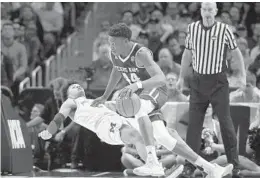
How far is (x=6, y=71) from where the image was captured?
10.7 metres

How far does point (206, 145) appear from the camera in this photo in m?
8.25

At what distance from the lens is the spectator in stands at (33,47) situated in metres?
11.7

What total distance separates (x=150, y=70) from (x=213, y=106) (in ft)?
3.05

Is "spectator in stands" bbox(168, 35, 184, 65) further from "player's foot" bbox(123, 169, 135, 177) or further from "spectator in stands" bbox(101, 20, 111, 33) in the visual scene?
"player's foot" bbox(123, 169, 135, 177)

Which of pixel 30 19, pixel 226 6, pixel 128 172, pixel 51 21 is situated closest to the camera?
pixel 128 172

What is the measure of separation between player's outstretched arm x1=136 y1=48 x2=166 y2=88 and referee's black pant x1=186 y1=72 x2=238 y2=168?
67cm

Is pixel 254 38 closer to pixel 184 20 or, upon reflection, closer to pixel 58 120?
pixel 184 20

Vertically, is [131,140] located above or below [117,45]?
below

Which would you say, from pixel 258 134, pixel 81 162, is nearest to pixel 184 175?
pixel 258 134

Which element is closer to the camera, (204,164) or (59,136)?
(204,164)

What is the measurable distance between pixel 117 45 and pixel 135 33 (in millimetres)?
3553

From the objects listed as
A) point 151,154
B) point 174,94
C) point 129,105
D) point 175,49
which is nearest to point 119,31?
point 129,105

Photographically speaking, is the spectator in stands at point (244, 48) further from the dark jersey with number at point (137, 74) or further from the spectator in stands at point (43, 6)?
the spectator in stands at point (43, 6)

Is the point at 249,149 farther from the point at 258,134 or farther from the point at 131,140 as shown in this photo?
the point at 131,140
